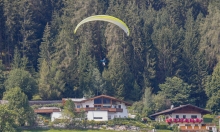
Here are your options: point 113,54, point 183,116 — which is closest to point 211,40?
point 113,54

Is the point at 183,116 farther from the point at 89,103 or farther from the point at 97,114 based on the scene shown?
the point at 89,103

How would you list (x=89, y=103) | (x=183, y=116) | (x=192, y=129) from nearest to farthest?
(x=192, y=129) → (x=89, y=103) → (x=183, y=116)

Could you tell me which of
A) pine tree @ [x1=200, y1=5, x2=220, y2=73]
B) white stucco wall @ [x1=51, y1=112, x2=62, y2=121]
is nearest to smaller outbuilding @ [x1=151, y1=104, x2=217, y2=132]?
white stucco wall @ [x1=51, y1=112, x2=62, y2=121]

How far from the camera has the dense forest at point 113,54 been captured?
9625 centimetres

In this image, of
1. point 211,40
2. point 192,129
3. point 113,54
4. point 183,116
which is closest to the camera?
point 192,129

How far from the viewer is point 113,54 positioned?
328ft

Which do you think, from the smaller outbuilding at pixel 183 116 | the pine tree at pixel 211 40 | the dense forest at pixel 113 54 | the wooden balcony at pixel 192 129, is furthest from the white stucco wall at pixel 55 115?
the pine tree at pixel 211 40

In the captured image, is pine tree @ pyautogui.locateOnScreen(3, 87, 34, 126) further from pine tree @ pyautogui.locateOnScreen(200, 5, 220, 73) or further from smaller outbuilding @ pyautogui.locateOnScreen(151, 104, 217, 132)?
pine tree @ pyautogui.locateOnScreen(200, 5, 220, 73)

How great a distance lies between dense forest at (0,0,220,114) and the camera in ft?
316

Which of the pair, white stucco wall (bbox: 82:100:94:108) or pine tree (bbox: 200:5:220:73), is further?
pine tree (bbox: 200:5:220:73)

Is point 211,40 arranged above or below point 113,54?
above

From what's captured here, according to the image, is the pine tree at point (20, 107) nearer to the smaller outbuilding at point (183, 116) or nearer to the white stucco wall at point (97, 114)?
the white stucco wall at point (97, 114)

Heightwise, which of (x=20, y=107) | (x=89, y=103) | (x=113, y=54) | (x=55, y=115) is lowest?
(x=55, y=115)

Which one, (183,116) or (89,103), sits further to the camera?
(183,116)
